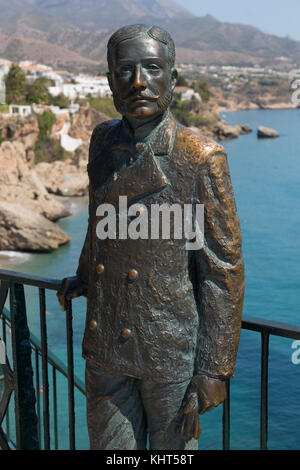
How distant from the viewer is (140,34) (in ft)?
6.99

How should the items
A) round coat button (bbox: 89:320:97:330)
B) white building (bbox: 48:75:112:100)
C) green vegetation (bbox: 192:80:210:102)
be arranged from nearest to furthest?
round coat button (bbox: 89:320:97:330) → white building (bbox: 48:75:112:100) → green vegetation (bbox: 192:80:210:102)

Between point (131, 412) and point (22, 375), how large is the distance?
0.96 metres

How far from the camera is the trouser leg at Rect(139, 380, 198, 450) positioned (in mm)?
2248

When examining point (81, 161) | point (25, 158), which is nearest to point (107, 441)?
point (25, 158)

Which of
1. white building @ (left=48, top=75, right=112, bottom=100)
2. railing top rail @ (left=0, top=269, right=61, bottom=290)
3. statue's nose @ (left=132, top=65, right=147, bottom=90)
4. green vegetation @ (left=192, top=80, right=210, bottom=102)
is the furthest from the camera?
green vegetation @ (left=192, top=80, right=210, bottom=102)

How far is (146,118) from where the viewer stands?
2.20 meters

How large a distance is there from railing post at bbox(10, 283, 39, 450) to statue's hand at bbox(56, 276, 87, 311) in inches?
18.8

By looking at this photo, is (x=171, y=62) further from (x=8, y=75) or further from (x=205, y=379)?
(x=8, y=75)

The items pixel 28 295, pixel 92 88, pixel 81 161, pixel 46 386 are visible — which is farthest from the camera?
pixel 92 88

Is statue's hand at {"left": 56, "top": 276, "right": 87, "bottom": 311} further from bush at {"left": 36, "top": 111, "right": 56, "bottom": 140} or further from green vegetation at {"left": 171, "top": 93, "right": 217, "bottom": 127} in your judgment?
green vegetation at {"left": 171, "top": 93, "right": 217, "bottom": 127}

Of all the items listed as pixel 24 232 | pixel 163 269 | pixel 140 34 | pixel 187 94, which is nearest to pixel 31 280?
pixel 163 269

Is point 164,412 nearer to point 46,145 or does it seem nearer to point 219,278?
point 219,278

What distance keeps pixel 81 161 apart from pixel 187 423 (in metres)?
35.2

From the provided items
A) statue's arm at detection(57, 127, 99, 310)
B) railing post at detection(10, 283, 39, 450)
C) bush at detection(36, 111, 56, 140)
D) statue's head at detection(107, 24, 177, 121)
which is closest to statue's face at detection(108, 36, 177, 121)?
statue's head at detection(107, 24, 177, 121)
